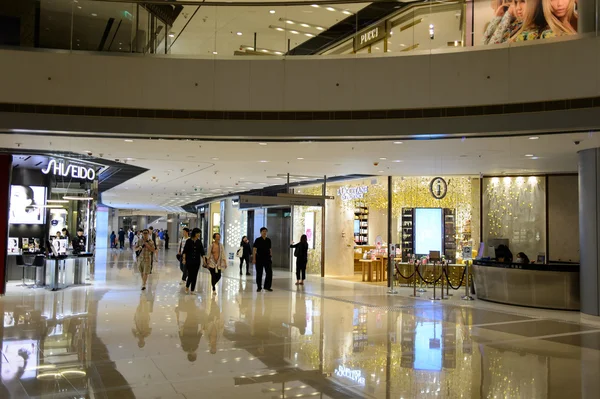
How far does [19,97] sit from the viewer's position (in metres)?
9.18

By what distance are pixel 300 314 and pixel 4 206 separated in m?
7.58

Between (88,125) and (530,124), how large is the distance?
756 centimetres

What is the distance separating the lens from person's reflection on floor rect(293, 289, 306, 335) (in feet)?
28.0

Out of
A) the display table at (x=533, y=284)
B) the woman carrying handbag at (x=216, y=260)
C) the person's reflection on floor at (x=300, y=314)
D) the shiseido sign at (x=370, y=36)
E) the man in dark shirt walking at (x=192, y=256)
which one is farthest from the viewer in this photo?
the woman carrying handbag at (x=216, y=260)

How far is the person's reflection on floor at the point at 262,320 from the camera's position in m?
7.46

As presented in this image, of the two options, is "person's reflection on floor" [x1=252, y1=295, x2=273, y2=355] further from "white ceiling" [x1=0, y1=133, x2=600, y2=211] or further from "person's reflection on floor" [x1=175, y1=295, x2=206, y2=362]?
"white ceiling" [x1=0, y1=133, x2=600, y2=211]

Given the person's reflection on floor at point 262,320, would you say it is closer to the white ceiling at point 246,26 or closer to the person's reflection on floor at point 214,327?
the person's reflection on floor at point 214,327

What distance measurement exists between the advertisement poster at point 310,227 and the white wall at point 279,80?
10.6 metres

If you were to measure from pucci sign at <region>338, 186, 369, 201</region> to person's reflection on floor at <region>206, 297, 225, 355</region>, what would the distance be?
8.41 metres

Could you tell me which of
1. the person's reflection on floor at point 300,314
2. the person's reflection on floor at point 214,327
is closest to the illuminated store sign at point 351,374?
the person's reflection on floor at point 214,327

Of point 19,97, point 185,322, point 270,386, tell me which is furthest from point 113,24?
point 270,386

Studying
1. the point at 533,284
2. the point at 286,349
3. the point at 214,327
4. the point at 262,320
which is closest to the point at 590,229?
the point at 533,284

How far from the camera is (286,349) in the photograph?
6863 mm

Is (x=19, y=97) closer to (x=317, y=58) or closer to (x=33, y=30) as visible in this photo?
(x=33, y=30)
